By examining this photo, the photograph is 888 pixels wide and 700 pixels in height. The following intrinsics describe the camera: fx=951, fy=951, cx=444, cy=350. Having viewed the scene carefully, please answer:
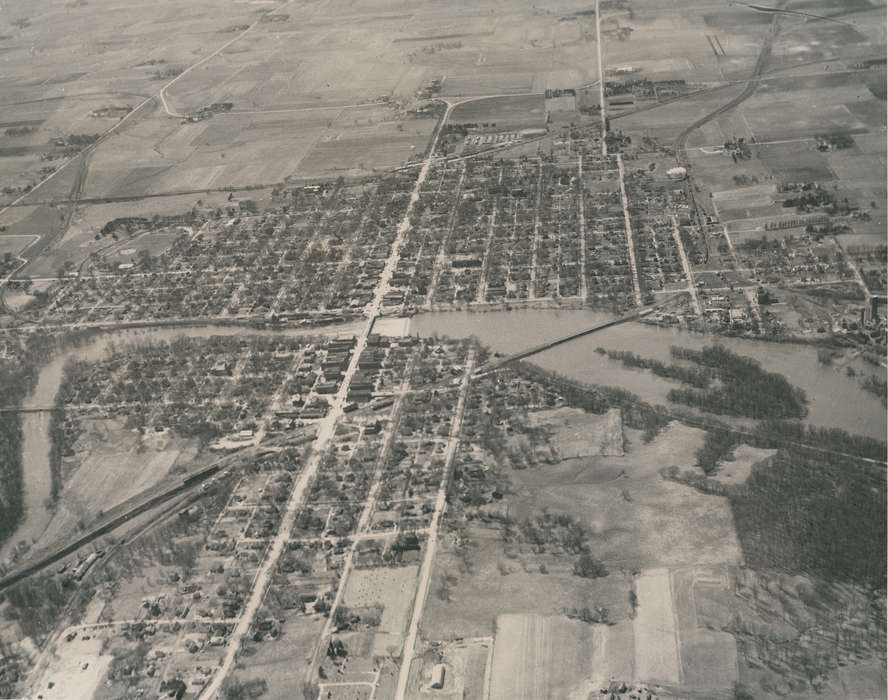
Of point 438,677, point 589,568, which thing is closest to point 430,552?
point 438,677

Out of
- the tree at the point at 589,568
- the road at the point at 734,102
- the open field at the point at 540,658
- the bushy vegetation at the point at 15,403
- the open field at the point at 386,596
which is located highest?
the tree at the point at 589,568

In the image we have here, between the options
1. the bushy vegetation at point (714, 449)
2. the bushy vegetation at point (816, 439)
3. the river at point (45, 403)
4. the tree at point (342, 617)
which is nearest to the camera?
the tree at point (342, 617)

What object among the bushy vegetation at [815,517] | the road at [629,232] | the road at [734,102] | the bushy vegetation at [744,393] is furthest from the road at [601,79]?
the bushy vegetation at [815,517]

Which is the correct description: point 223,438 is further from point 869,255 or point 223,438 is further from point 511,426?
point 869,255

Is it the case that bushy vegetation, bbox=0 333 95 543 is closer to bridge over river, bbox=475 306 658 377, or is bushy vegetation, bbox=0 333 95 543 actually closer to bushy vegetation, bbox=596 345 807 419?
bridge over river, bbox=475 306 658 377

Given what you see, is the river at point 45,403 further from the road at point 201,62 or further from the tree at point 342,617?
the road at point 201,62

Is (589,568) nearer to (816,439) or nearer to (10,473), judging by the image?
(816,439)

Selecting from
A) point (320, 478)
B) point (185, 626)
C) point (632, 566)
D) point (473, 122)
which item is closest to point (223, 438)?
point (320, 478)
